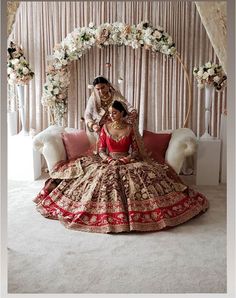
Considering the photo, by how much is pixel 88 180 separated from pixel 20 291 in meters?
1.35

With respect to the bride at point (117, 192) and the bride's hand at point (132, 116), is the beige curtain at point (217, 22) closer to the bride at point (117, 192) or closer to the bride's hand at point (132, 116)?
the bride at point (117, 192)

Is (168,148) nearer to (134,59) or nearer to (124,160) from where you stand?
(124,160)

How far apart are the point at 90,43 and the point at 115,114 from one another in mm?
1312

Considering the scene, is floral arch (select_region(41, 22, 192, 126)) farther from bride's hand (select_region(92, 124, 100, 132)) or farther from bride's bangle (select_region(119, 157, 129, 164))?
bride's bangle (select_region(119, 157, 129, 164))

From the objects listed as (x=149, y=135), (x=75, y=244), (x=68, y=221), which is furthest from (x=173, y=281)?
(x=149, y=135)

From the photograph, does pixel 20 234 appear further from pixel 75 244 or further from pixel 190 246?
pixel 190 246

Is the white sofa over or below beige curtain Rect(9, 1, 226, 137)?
below

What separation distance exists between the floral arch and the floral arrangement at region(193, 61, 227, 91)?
1.05ft

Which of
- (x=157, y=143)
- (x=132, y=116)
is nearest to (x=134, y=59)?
(x=157, y=143)

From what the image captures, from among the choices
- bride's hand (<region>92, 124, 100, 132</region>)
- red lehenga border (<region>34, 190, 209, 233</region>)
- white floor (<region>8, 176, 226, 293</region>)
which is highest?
bride's hand (<region>92, 124, 100, 132</region>)

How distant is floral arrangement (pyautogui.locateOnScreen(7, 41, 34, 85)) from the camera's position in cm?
470

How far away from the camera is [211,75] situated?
4.66 m

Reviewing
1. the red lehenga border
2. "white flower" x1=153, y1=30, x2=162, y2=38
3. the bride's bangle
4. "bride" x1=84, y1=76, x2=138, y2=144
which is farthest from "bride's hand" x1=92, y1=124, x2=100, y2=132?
"white flower" x1=153, y1=30, x2=162, y2=38

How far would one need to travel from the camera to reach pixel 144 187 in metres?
3.61
